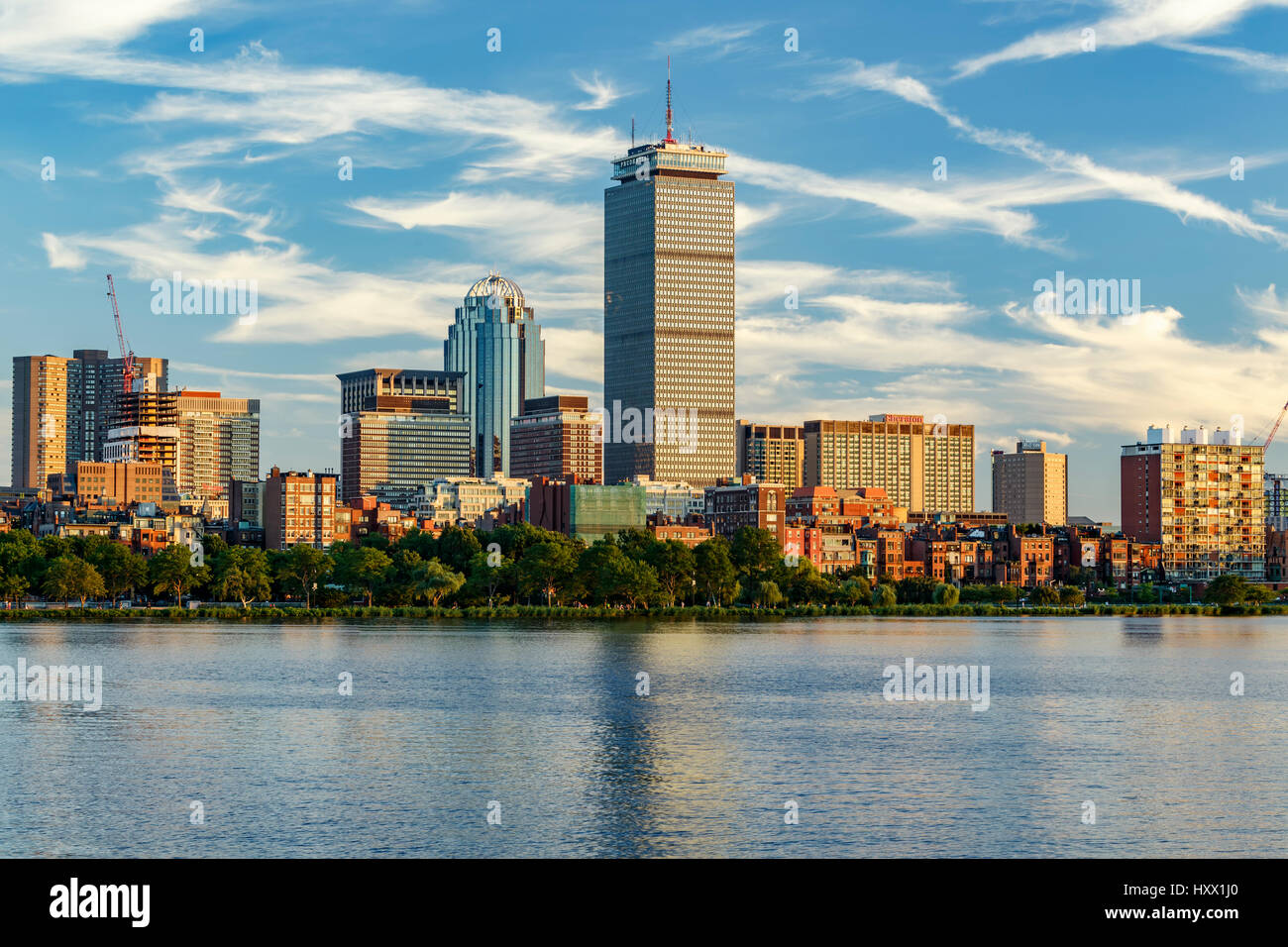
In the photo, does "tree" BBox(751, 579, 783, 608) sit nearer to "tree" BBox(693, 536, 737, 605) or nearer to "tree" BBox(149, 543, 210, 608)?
"tree" BBox(693, 536, 737, 605)

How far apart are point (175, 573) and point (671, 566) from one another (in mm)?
55453

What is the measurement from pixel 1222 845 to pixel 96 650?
8387cm

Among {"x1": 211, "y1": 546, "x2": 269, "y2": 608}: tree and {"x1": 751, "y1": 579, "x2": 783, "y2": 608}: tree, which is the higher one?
{"x1": 211, "y1": 546, "x2": 269, "y2": 608}: tree

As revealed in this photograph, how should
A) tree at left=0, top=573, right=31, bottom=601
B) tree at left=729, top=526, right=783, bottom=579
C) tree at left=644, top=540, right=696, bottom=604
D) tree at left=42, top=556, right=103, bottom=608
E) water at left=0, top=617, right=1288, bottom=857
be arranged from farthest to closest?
tree at left=729, top=526, right=783, bottom=579
tree at left=644, top=540, right=696, bottom=604
tree at left=0, top=573, right=31, bottom=601
tree at left=42, top=556, right=103, bottom=608
water at left=0, top=617, right=1288, bottom=857

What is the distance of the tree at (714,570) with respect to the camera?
180 metres

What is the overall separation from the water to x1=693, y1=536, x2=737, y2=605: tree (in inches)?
2940

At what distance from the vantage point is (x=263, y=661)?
99.4m

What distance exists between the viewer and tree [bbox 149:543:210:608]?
176750 millimetres

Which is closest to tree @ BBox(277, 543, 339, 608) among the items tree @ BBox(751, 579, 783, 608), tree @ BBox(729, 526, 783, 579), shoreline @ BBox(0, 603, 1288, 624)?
shoreline @ BBox(0, 603, 1288, 624)
